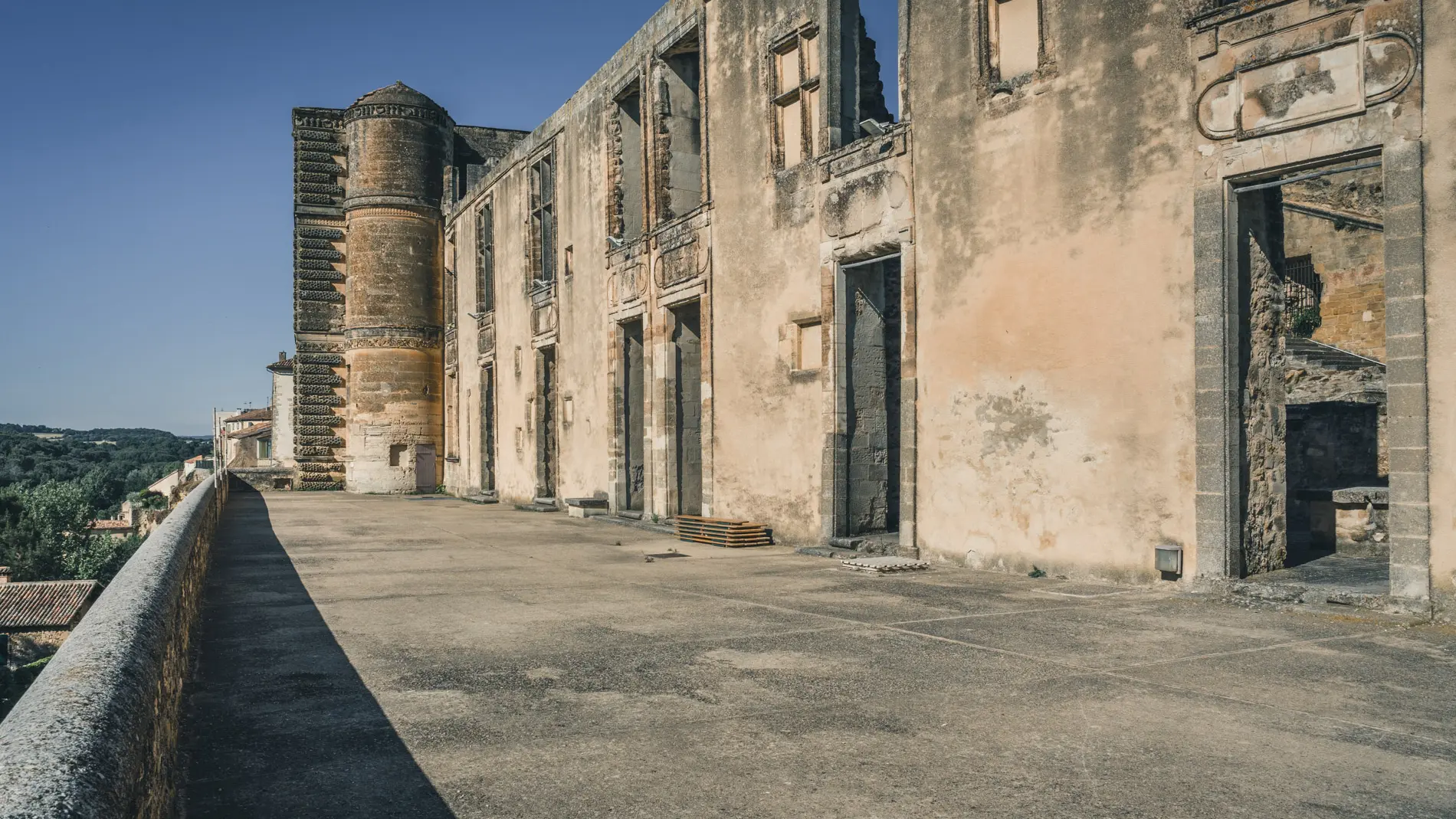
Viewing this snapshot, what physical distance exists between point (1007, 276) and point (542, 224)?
1367cm

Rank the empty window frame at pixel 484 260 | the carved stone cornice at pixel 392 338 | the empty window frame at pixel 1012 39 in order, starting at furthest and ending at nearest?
the carved stone cornice at pixel 392 338, the empty window frame at pixel 484 260, the empty window frame at pixel 1012 39

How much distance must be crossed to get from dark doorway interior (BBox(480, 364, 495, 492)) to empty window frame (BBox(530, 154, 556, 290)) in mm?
4562

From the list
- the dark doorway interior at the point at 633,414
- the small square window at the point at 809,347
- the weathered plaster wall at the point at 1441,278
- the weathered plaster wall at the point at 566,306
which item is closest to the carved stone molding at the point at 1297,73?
the weathered plaster wall at the point at 1441,278

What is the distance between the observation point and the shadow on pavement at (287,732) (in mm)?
3537

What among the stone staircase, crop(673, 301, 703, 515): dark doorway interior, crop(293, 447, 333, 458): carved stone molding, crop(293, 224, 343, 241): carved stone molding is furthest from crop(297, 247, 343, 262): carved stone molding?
the stone staircase

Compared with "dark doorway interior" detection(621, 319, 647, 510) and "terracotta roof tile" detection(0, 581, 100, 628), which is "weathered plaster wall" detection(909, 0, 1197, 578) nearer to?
"dark doorway interior" detection(621, 319, 647, 510)

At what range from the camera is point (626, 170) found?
1716 centimetres

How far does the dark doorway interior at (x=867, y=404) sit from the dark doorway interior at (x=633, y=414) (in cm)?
576

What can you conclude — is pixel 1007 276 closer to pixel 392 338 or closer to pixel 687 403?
pixel 687 403

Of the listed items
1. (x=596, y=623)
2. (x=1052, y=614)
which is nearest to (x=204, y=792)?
(x=596, y=623)

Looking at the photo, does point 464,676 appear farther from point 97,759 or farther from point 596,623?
point 97,759

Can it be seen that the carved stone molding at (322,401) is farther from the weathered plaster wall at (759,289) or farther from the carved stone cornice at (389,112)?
the weathered plaster wall at (759,289)

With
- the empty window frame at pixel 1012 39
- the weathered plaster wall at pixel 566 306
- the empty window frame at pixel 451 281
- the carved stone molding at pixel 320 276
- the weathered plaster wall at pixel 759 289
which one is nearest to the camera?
the empty window frame at pixel 1012 39

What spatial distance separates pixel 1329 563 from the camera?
871 centimetres
